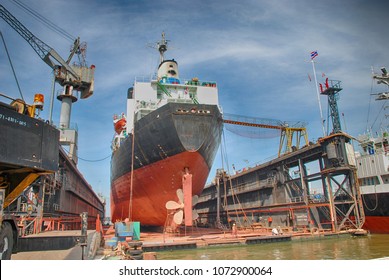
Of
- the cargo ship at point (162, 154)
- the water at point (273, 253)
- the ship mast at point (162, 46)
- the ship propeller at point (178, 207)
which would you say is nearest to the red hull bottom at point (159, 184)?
the cargo ship at point (162, 154)

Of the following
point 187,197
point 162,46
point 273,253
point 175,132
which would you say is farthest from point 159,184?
point 162,46

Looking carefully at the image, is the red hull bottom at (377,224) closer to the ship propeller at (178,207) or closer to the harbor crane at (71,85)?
the ship propeller at (178,207)

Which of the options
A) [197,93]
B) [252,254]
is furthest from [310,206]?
[197,93]

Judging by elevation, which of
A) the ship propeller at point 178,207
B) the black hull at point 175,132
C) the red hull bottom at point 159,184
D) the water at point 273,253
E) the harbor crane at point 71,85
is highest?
the harbor crane at point 71,85

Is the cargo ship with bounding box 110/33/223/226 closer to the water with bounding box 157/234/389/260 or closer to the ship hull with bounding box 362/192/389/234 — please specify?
the water with bounding box 157/234/389/260

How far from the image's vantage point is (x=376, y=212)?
20734mm

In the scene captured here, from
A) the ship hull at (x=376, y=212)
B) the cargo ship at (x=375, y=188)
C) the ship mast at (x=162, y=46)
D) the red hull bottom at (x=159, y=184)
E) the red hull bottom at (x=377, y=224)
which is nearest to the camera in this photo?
the red hull bottom at (x=159, y=184)

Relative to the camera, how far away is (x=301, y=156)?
23641mm

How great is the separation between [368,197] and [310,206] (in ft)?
17.8

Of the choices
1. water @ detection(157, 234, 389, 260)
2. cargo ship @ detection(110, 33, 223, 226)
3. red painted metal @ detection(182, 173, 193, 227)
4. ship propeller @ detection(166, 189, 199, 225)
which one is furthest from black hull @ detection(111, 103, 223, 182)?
water @ detection(157, 234, 389, 260)

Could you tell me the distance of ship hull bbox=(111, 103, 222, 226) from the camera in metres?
16.4

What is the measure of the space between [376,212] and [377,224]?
899mm

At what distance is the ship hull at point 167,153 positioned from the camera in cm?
1638
